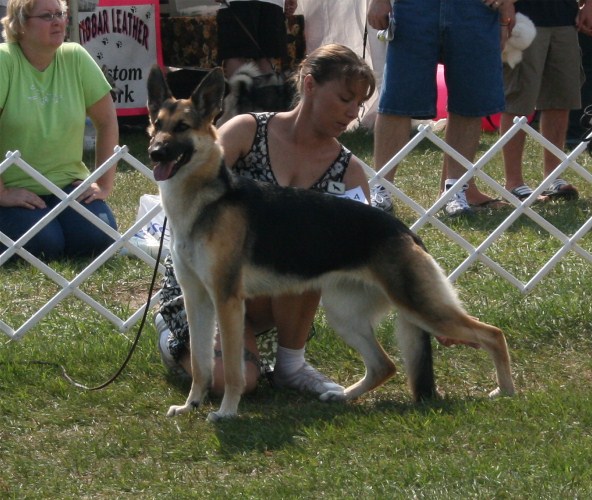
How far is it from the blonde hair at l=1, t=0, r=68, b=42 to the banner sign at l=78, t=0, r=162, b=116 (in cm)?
446

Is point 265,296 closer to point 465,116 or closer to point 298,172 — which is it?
point 298,172

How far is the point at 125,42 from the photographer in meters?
10.1

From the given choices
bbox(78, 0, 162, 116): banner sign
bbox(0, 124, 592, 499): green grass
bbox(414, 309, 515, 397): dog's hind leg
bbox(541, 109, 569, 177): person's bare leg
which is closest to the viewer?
bbox(0, 124, 592, 499): green grass

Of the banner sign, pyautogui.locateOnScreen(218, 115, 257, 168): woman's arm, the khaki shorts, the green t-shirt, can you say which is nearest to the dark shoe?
the khaki shorts

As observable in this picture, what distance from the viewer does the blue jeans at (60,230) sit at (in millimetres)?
5652

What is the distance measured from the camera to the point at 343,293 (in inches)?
163

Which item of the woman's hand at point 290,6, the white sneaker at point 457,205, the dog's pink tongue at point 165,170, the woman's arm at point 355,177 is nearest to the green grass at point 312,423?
the woman's arm at point 355,177

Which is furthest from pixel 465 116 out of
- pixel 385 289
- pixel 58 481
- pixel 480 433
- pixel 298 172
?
pixel 58 481

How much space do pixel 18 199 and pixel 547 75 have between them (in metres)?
3.69

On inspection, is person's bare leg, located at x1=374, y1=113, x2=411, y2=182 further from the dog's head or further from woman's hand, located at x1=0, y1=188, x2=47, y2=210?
the dog's head

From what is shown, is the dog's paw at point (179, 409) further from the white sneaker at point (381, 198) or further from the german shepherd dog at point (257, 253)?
the white sneaker at point (381, 198)

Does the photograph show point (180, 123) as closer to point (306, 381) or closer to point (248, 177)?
point (248, 177)

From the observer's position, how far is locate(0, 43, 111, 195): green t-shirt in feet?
18.4

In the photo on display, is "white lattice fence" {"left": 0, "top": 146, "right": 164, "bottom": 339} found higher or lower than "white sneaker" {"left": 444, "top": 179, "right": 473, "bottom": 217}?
higher
